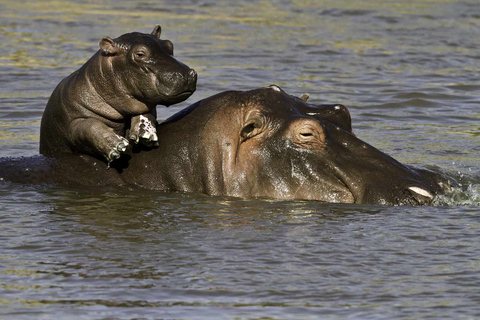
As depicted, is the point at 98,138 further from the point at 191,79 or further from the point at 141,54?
the point at 191,79

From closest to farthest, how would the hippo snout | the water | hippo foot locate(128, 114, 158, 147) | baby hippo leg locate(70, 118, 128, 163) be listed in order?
the water
the hippo snout
baby hippo leg locate(70, 118, 128, 163)
hippo foot locate(128, 114, 158, 147)

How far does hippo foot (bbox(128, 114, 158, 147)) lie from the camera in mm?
7930

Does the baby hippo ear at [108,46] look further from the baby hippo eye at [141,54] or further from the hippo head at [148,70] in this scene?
the baby hippo eye at [141,54]

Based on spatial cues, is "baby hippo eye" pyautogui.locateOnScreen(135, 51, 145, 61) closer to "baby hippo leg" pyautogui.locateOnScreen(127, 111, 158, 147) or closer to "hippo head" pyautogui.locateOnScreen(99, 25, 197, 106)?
"hippo head" pyautogui.locateOnScreen(99, 25, 197, 106)

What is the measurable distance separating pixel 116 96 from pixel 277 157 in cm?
143

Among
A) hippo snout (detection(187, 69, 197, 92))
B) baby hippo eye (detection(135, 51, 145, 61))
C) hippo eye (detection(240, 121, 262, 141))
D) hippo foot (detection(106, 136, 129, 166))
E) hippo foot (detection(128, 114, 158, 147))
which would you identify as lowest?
hippo foot (detection(106, 136, 129, 166))

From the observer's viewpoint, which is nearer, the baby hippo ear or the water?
the water

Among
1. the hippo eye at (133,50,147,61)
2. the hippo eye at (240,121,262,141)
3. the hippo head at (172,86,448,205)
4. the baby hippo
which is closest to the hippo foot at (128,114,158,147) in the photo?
the baby hippo

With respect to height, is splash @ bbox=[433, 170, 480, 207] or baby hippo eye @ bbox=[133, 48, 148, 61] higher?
baby hippo eye @ bbox=[133, 48, 148, 61]

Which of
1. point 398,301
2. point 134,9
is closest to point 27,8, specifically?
point 134,9

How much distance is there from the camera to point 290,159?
7766 millimetres

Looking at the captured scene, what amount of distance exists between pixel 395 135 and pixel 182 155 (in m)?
4.78

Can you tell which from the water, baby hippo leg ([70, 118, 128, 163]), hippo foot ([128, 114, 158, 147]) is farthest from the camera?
hippo foot ([128, 114, 158, 147])

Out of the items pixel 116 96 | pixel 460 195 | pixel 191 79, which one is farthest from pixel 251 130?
pixel 460 195
